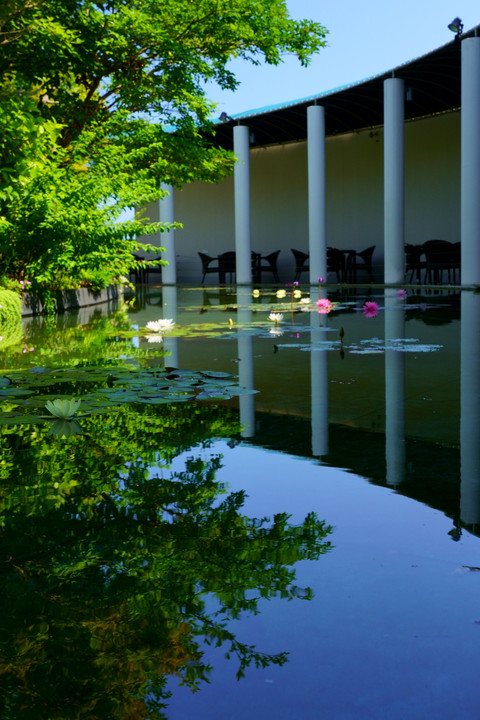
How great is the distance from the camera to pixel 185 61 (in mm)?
12188

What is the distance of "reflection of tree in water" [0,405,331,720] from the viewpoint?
3.78 feet

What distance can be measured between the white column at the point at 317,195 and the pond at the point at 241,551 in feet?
52.3

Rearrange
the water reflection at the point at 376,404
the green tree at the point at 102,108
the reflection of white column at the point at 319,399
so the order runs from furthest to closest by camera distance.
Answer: the green tree at the point at 102,108 < the reflection of white column at the point at 319,399 < the water reflection at the point at 376,404

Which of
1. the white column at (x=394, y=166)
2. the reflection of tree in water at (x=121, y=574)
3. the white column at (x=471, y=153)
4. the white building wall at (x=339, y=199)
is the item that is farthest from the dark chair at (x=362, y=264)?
the reflection of tree in water at (x=121, y=574)

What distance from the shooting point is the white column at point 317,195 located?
19.5 meters

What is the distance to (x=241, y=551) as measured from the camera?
1.66m

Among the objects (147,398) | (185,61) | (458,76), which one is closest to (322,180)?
(458,76)

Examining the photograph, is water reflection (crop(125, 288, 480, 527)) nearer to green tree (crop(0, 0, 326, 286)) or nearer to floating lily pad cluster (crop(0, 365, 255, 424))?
floating lily pad cluster (crop(0, 365, 255, 424))

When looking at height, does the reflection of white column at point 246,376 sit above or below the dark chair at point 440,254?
below

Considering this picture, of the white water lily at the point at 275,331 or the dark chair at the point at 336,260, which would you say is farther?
the dark chair at the point at 336,260

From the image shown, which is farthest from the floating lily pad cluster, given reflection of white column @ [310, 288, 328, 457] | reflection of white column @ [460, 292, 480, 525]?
reflection of white column @ [460, 292, 480, 525]

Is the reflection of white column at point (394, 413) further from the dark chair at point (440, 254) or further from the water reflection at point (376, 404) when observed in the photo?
the dark chair at point (440, 254)

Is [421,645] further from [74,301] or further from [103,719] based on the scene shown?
[74,301]

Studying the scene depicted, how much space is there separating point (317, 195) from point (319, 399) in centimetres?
1663
